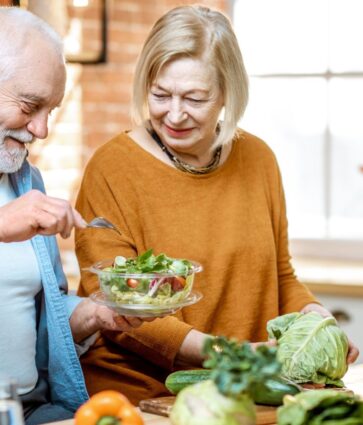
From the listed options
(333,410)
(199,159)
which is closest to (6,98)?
(199,159)

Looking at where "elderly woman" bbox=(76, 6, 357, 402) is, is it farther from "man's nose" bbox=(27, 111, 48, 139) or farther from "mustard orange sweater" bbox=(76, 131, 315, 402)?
"man's nose" bbox=(27, 111, 48, 139)

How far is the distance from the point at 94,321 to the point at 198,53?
2.60 ft

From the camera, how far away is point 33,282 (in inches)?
97.3

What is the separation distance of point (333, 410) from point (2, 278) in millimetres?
983

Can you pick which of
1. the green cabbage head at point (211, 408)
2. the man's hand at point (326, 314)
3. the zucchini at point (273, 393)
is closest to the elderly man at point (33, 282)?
the zucchini at point (273, 393)

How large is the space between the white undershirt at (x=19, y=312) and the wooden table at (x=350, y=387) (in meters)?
0.37

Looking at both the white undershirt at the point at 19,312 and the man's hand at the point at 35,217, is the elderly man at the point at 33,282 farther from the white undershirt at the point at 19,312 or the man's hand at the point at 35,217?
the man's hand at the point at 35,217

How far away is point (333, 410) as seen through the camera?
1.77m

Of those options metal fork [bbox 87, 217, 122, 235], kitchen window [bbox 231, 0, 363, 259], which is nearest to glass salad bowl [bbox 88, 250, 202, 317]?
metal fork [bbox 87, 217, 122, 235]

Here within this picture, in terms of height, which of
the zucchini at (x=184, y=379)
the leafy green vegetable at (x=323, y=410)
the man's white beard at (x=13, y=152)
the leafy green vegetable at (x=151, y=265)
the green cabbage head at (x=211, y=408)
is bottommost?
the zucchini at (x=184, y=379)

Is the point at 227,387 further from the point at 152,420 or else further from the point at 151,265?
the point at 151,265

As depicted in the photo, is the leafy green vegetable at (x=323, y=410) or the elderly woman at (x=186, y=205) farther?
the elderly woman at (x=186, y=205)

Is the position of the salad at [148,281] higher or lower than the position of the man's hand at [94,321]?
higher

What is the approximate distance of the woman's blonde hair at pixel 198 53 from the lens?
2682 mm
